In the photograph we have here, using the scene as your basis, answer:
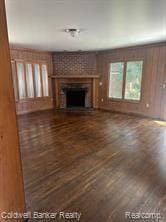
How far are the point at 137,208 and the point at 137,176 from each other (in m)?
0.61

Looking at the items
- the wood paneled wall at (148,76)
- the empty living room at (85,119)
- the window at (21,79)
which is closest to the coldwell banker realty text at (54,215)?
the empty living room at (85,119)

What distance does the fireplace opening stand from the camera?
7157 millimetres

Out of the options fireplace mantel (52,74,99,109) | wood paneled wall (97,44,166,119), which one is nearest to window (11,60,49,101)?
fireplace mantel (52,74,99,109)

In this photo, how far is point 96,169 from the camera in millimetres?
2570

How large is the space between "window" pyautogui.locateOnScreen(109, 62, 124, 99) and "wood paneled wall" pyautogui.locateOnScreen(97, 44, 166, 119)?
0.21 m

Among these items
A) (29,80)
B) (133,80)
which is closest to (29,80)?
(29,80)

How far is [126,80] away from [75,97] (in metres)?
2.35

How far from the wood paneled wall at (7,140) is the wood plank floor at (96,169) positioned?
0.59m

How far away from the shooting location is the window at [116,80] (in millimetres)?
6318

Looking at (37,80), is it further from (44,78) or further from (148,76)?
(148,76)

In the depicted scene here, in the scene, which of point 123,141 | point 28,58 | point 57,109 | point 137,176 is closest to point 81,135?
point 123,141

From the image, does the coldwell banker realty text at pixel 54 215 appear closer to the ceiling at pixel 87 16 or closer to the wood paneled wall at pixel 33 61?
the ceiling at pixel 87 16

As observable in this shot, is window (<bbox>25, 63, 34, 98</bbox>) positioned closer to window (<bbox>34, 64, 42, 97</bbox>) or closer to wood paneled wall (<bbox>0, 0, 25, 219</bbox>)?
window (<bbox>34, 64, 42, 97</bbox>)

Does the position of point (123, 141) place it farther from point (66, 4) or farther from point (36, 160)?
point (66, 4)
